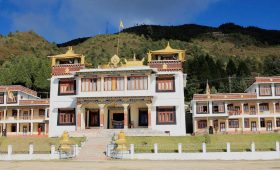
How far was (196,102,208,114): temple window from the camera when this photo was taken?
2140 inches

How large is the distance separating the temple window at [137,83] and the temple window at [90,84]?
11.7 ft

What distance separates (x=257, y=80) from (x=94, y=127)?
22760mm

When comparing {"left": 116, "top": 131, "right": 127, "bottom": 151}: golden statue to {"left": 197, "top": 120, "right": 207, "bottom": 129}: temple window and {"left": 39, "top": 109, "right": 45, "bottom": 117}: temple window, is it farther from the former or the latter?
{"left": 39, "top": 109, "right": 45, "bottom": 117}: temple window

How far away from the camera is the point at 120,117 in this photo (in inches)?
1881

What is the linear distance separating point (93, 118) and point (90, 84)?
4.48 m

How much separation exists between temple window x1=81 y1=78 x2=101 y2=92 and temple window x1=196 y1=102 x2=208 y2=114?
1554 cm

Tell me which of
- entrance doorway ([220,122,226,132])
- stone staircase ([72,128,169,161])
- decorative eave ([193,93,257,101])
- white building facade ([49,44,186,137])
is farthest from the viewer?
entrance doorway ([220,122,226,132])

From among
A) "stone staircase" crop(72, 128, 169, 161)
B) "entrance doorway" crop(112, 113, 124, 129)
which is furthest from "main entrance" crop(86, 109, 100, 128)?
"stone staircase" crop(72, 128, 169, 161)

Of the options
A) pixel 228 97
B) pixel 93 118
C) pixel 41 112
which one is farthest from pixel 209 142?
pixel 41 112

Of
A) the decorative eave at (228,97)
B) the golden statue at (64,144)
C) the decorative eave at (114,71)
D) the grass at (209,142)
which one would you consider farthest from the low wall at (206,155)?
the decorative eave at (228,97)

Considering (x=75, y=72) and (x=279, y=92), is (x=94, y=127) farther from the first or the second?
(x=279, y=92)

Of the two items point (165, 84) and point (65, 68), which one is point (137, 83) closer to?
point (165, 84)

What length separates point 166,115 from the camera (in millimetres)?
45438

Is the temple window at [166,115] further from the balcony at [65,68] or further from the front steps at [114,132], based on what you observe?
the balcony at [65,68]
